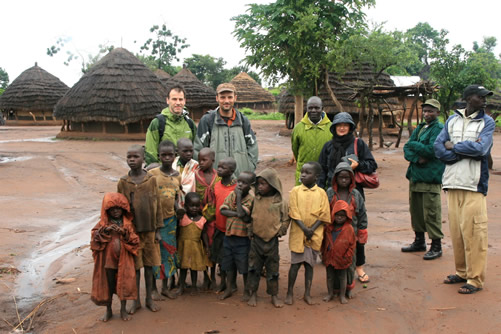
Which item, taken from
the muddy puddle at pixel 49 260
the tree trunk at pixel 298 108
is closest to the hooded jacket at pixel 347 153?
the muddy puddle at pixel 49 260

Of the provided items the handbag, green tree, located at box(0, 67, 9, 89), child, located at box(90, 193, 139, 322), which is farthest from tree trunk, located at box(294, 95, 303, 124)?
green tree, located at box(0, 67, 9, 89)

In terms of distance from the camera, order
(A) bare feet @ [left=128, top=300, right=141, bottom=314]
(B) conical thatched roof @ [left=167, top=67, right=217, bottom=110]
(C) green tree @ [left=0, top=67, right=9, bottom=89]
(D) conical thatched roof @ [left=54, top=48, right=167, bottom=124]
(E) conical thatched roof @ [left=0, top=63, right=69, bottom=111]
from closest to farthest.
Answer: (A) bare feet @ [left=128, top=300, right=141, bottom=314]
(D) conical thatched roof @ [left=54, top=48, right=167, bottom=124]
(B) conical thatched roof @ [left=167, top=67, right=217, bottom=110]
(E) conical thatched roof @ [left=0, top=63, right=69, bottom=111]
(C) green tree @ [left=0, top=67, right=9, bottom=89]

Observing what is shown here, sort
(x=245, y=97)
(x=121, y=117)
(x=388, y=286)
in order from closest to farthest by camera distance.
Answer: (x=388, y=286), (x=121, y=117), (x=245, y=97)

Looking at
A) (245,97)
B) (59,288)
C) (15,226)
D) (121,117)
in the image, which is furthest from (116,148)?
(245,97)

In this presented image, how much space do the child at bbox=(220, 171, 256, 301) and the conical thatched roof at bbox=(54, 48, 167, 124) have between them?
15.8 m

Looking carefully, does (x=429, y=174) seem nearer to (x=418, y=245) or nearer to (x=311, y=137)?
(x=418, y=245)

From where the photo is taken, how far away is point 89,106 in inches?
754

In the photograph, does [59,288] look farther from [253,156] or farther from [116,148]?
[116,148]

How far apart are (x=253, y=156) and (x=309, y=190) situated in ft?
3.19

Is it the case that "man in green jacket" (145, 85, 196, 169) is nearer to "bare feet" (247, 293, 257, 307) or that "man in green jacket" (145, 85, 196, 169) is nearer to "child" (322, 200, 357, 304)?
"bare feet" (247, 293, 257, 307)

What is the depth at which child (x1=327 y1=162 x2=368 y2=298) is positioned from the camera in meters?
3.82

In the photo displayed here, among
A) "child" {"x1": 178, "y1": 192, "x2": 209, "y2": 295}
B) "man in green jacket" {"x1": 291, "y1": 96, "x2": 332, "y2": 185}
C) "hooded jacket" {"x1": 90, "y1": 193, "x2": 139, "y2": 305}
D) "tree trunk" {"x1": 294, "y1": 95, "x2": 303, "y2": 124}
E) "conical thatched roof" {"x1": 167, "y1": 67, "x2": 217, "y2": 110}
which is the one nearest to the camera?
"hooded jacket" {"x1": 90, "y1": 193, "x2": 139, "y2": 305}

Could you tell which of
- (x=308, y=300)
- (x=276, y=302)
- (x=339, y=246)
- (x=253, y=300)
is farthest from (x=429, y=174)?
(x=253, y=300)

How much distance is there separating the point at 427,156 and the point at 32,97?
2930 centimetres
